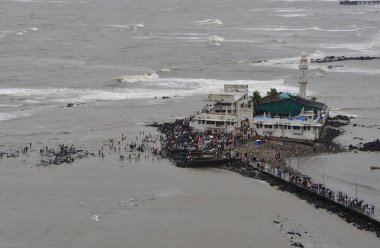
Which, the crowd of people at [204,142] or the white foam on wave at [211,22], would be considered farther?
the white foam on wave at [211,22]

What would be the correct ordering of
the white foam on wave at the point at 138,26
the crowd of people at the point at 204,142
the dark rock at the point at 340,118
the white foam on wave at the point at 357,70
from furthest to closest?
1. the white foam on wave at the point at 138,26
2. the white foam on wave at the point at 357,70
3. the dark rock at the point at 340,118
4. the crowd of people at the point at 204,142

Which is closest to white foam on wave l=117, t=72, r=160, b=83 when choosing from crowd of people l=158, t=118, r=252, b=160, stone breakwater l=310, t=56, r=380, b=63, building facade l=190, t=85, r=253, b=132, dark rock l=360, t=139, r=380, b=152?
stone breakwater l=310, t=56, r=380, b=63

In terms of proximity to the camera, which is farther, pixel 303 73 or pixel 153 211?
pixel 303 73

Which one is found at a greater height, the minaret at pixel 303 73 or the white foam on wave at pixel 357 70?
the white foam on wave at pixel 357 70

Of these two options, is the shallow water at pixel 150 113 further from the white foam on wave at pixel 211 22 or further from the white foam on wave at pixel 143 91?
the white foam on wave at pixel 211 22

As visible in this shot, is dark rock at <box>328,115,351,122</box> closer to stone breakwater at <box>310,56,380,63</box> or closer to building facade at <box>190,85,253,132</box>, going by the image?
building facade at <box>190,85,253,132</box>

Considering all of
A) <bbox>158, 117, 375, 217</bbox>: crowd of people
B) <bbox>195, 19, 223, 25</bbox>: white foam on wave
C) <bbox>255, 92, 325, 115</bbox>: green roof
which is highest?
<bbox>195, 19, 223, 25</bbox>: white foam on wave

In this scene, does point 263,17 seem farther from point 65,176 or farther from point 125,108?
point 65,176

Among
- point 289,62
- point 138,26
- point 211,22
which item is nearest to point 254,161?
point 289,62

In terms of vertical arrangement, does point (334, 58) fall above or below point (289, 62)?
above

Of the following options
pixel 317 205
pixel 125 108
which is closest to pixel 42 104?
pixel 125 108

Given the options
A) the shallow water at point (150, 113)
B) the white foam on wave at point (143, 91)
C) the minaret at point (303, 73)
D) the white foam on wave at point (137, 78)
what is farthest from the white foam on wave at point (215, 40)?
the minaret at point (303, 73)

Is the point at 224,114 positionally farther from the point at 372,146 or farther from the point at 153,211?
the point at 153,211
